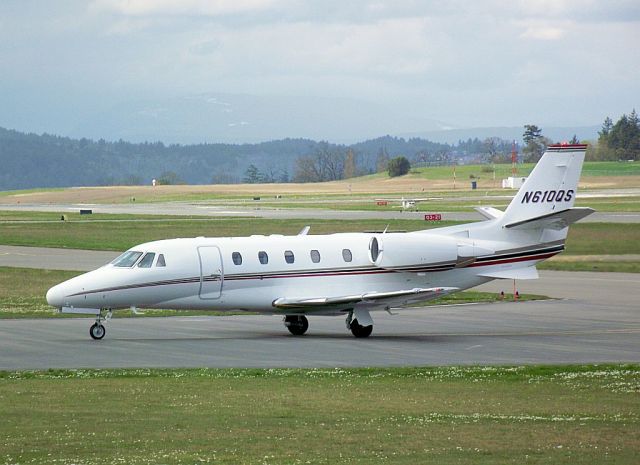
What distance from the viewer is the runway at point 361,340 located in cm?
2600

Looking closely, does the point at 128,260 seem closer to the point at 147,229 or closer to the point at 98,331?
the point at 98,331

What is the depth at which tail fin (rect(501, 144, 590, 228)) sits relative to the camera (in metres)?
32.8

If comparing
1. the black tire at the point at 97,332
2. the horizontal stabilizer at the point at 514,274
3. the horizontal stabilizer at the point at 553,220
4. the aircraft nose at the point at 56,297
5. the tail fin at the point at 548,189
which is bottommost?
the black tire at the point at 97,332

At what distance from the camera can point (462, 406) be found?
19.0 meters

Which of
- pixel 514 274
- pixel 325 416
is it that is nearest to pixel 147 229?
pixel 514 274

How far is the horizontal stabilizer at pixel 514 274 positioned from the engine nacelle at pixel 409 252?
1.19 m

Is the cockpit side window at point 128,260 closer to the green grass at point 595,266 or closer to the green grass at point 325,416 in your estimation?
the green grass at point 325,416

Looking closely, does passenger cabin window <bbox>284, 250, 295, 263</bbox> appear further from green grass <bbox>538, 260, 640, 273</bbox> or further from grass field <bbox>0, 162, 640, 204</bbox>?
grass field <bbox>0, 162, 640, 204</bbox>

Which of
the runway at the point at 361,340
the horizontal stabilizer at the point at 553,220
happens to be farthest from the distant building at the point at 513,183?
the horizontal stabilizer at the point at 553,220

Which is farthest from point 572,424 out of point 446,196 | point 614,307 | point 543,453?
point 446,196

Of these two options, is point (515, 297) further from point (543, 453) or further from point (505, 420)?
point (543, 453)

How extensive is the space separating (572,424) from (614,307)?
20.5 m

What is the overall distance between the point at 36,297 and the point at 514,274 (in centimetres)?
1593

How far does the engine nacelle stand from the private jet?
0.08 feet
